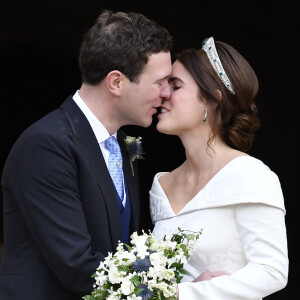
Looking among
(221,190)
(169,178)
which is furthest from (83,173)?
(169,178)

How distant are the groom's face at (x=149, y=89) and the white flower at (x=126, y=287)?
909 mm

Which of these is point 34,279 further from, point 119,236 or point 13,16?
point 13,16

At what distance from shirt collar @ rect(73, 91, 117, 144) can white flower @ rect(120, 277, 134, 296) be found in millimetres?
761

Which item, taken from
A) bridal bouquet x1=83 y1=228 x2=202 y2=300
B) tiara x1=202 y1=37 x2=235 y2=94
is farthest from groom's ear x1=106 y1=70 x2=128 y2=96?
bridal bouquet x1=83 y1=228 x2=202 y2=300

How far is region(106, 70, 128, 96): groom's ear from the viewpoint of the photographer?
3.37 meters

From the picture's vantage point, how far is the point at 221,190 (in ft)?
11.0

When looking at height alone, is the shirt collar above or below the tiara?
below

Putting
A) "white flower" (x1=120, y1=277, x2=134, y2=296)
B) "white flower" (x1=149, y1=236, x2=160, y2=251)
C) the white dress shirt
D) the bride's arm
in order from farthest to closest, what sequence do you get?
1. the white dress shirt
2. the bride's arm
3. "white flower" (x1=149, y1=236, x2=160, y2=251)
4. "white flower" (x1=120, y1=277, x2=134, y2=296)

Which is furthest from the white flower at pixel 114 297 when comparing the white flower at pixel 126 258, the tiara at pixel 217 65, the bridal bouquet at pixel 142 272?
the tiara at pixel 217 65

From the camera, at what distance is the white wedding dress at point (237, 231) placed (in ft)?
10.3

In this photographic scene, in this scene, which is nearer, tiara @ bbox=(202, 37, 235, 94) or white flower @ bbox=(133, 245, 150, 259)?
white flower @ bbox=(133, 245, 150, 259)

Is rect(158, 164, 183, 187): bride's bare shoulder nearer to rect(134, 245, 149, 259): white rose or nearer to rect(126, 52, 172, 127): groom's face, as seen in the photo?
rect(126, 52, 172, 127): groom's face

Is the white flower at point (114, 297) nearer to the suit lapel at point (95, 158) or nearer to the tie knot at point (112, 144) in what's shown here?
the suit lapel at point (95, 158)

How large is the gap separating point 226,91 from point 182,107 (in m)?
0.22
